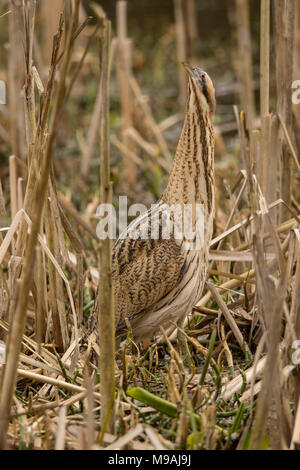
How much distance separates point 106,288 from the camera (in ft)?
6.68

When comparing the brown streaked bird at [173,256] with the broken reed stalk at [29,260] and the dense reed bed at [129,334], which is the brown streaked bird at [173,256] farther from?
the broken reed stalk at [29,260]

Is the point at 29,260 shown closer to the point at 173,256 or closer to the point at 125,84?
the point at 173,256

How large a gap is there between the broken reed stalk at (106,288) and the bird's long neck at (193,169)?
3.02ft

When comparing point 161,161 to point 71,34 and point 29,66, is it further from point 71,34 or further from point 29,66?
point 71,34

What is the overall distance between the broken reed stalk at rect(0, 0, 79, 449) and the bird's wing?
93 centimetres

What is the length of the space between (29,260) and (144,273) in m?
1.02

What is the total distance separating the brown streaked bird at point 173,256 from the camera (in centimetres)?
288

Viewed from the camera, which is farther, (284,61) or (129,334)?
(284,61)

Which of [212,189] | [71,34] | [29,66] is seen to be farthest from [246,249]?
[71,34]

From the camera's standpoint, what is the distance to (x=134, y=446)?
2.21 m

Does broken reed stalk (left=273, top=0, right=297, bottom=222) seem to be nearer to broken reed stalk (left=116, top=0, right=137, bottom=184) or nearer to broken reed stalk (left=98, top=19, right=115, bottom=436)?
broken reed stalk (left=98, top=19, right=115, bottom=436)

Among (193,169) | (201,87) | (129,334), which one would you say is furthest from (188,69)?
(129,334)
